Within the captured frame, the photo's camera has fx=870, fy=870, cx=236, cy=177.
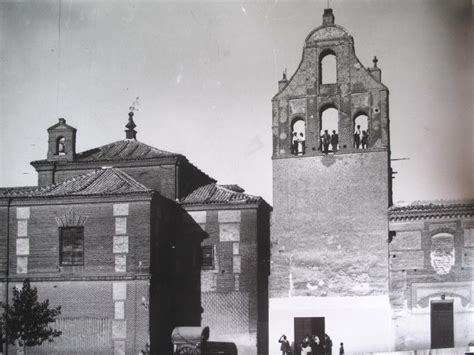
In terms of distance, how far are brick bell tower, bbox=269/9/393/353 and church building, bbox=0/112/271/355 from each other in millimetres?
1234

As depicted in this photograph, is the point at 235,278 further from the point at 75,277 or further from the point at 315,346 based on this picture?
the point at 75,277

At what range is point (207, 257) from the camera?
3303 centimetres

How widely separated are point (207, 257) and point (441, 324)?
893 cm

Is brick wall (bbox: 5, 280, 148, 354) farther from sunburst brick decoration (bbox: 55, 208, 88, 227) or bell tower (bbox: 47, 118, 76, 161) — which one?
bell tower (bbox: 47, 118, 76, 161)

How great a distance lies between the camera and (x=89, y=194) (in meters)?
30.5

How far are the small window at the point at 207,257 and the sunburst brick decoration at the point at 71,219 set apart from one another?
16.3ft

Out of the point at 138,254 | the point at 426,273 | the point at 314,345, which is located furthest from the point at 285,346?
the point at 138,254

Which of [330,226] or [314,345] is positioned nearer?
[314,345]

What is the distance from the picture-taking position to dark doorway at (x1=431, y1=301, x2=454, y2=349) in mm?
29891

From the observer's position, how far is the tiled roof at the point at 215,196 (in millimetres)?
32812

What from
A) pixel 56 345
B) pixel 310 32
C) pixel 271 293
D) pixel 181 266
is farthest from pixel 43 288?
pixel 310 32

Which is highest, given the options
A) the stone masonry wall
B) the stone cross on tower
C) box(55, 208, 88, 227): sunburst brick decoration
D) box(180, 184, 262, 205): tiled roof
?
the stone cross on tower

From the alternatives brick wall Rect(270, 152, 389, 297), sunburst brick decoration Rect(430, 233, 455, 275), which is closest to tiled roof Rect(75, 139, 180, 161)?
brick wall Rect(270, 152, 389, 297)

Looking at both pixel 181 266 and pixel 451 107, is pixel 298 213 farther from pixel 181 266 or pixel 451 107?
pixel 451 107
